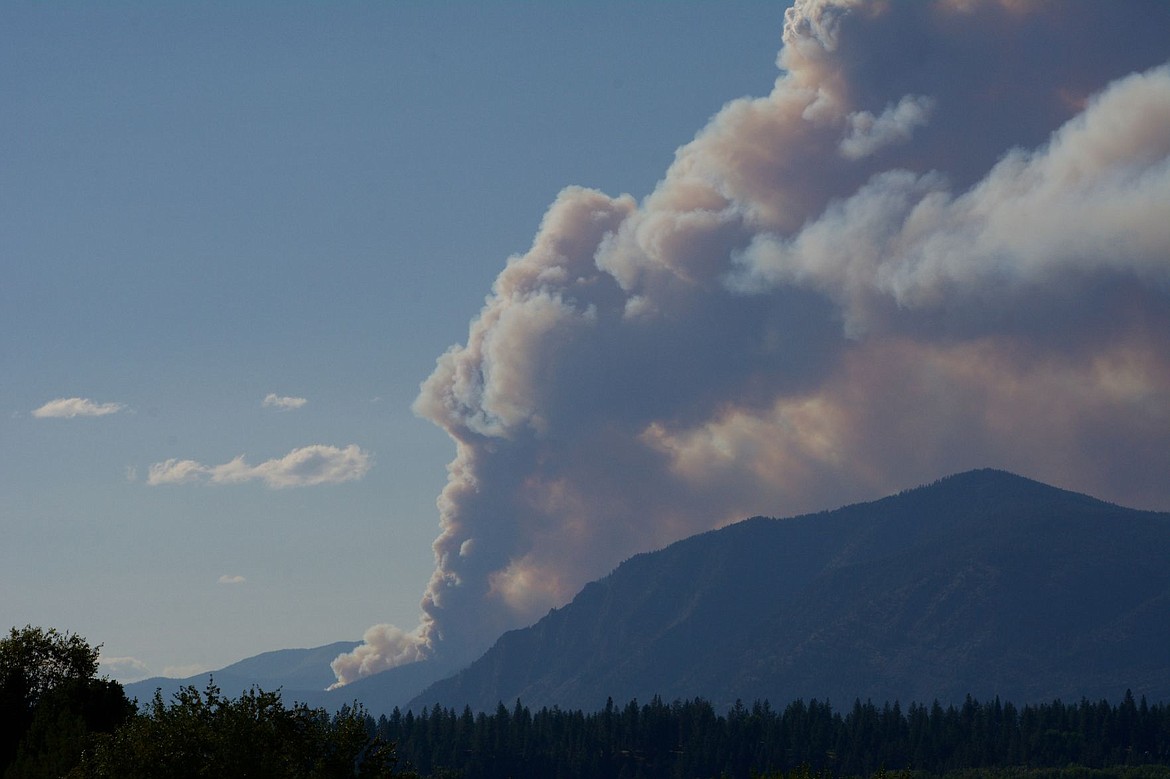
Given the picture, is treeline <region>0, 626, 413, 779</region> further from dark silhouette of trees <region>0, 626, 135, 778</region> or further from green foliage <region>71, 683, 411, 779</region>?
dark silhouette of trees <region>0, 626, 135, 778</region>

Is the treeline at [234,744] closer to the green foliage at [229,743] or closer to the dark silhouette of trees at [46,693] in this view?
the green foliage at [229,743]

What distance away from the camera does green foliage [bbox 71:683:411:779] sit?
298 feet

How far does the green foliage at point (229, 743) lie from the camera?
298 feet

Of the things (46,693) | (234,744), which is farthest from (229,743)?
(46,693)

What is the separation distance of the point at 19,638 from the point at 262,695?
221 feet

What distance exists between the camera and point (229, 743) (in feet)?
297

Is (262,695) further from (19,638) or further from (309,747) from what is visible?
(19,638)

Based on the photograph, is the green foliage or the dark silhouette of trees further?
the dark silhouette of trees

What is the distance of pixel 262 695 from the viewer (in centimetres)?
9506

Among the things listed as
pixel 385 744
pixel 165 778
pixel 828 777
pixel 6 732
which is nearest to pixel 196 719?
pixel 165 778

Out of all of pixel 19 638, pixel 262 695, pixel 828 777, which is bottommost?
pixel 828 777

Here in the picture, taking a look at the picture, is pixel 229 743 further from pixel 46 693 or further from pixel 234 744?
pixel 46 693

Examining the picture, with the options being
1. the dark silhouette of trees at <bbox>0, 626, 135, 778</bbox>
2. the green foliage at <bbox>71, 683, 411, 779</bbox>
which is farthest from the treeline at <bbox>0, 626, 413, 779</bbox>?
the dark silhouette of trees at <bbox>0, 626, 135, 778</bbox>

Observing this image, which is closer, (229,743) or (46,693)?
(229,743)
